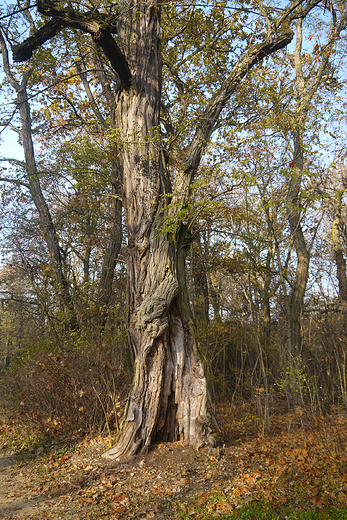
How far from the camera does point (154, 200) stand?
20.7 feet

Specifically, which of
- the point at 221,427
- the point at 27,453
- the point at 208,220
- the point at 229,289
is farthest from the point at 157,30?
the point at 27,453

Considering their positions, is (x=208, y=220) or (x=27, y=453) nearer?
(x=27, y=453)

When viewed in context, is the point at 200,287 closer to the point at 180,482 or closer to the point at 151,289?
the point at 151,289

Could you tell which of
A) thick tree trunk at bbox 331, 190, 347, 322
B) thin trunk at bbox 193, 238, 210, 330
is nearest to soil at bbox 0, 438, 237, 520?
thin trunk at bbox 193, 238, 210, 330

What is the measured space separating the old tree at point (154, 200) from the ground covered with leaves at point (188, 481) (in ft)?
1.28

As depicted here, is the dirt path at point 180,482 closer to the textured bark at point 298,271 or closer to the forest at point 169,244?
the forest at point 169,244

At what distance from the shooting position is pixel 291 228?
9.80m

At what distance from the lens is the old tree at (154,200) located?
213 inches

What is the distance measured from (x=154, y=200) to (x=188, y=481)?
4.13 meters

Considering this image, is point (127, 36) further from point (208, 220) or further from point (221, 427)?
point (221, 427)

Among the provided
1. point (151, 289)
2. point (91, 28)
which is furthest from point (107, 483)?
point (91, 28)

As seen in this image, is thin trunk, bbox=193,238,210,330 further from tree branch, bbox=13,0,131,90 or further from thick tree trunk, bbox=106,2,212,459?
tree branch, bbox=13,0,131,90

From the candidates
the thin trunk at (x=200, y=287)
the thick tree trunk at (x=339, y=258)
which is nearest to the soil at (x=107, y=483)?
the thin trunk at (x=200, y=287)

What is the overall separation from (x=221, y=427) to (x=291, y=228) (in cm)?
549
